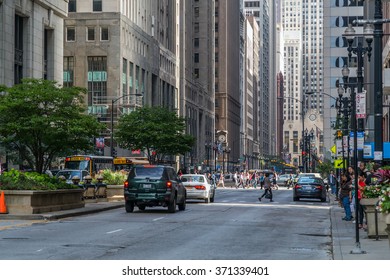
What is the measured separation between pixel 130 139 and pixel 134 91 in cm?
2760

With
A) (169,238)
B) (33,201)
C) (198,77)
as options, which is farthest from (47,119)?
(198,77)

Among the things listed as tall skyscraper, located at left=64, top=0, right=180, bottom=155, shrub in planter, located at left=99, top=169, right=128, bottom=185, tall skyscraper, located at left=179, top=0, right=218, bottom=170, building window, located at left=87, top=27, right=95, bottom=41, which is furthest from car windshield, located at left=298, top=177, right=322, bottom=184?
tall skyscraper, located at left=179, top=0, right=218, bottom=170

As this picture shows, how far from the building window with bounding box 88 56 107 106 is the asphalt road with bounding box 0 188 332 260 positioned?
70368 millimetres

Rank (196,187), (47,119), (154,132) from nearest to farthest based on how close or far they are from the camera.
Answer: (47,119) < (196,187) < (154,132)

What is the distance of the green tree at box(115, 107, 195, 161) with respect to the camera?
7956cm

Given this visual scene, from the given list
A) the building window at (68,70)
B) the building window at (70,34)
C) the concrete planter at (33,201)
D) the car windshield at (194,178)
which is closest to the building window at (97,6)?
the building window at (70,34)

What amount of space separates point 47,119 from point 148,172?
7.96 metres

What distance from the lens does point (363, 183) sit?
26.5 m

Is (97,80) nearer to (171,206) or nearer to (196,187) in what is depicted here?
(196,187)

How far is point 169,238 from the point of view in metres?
22.2

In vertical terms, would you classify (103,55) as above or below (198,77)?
below

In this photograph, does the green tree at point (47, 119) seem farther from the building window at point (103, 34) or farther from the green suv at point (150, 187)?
the building window at point (103, 34)

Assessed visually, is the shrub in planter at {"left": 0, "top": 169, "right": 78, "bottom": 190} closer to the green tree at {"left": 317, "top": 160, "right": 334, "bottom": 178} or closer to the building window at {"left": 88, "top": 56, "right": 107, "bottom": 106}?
the green tree at {"left": 317, "top": 160, "right": 334, "bottom": 178}

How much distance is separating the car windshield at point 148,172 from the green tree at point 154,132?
140 feet
